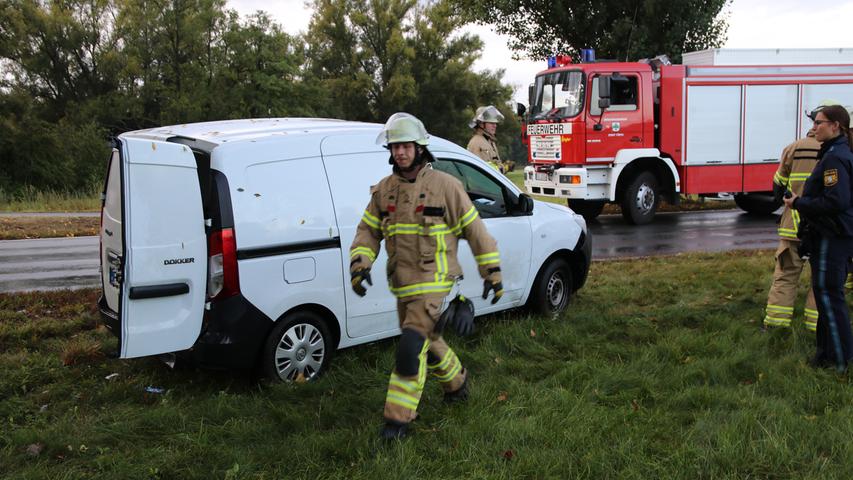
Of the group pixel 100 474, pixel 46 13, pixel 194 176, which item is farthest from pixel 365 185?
pixel 46 13

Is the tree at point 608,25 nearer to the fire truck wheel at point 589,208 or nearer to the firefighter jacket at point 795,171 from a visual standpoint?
the fire truck wheel at point 589,208

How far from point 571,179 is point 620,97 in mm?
1719

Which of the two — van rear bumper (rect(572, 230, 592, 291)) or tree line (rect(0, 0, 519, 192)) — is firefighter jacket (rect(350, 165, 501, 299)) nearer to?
van rear bumper (rect(572, 230, 592, 291))

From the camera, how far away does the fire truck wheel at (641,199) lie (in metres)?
13.8

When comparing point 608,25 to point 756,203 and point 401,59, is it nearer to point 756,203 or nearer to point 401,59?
point 756,203

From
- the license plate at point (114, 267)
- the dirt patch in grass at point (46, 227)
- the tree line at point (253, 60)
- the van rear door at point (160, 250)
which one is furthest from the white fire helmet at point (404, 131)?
the tree line at point (253, 60)

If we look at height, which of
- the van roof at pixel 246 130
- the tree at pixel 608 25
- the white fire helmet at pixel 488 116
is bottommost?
the van roof at pixel 246 130

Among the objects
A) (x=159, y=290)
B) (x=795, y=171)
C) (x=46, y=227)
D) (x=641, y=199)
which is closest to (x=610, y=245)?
(x=641, y=199)

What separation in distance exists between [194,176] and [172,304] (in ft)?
2.50

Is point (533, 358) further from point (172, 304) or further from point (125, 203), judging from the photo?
point (125, 203)

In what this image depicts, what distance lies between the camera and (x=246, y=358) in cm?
459

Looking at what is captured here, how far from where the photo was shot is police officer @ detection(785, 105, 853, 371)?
189 inches

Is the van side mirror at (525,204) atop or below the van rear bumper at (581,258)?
atop

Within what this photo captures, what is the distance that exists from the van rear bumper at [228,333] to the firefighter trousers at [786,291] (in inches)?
159
